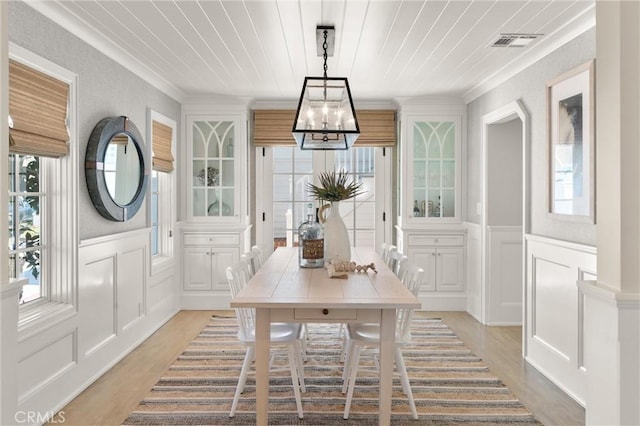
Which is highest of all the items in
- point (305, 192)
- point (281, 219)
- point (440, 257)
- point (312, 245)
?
point (305, 192)

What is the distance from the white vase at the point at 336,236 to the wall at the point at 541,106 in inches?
60.2

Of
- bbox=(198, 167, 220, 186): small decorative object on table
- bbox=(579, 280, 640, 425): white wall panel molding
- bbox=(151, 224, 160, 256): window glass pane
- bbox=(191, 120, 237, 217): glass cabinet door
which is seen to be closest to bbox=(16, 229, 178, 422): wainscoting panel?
bbox=(151, 224, 160, 256): window glass pane

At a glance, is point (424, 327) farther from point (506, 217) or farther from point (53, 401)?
point (53, 401)

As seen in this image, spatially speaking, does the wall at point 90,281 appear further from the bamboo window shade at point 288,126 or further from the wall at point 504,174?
the wall at point 504,174

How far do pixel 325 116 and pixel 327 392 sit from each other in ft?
6.09

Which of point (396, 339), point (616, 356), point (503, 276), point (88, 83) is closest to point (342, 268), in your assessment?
point (396, 339)

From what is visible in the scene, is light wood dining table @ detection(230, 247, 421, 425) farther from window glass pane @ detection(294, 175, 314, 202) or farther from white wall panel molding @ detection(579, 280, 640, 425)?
window glass pane @ detection(294, 175, 314, 202)

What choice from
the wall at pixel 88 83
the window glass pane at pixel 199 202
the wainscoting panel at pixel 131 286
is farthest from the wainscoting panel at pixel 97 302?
the window glass pane at pixel 199 202

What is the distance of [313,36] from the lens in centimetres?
333

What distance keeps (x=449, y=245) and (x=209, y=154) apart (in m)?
3.00

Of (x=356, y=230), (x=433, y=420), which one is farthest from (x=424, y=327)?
(x=433, y=420)

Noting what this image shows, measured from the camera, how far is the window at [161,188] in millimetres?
4652

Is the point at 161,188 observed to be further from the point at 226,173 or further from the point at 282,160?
the point at 282,160

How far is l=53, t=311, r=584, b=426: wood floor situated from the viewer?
284 centimetres
